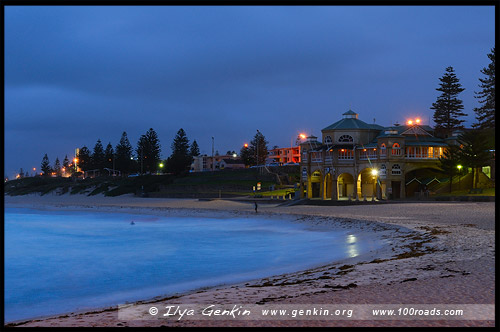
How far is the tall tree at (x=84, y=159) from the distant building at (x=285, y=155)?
54535mm

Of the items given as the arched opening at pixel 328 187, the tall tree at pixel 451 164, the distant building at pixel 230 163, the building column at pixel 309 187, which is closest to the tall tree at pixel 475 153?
the tall tree at pixel 451 164

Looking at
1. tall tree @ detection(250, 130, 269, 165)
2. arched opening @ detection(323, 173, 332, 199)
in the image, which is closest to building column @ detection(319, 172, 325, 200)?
arched opening @ detection(323, 173, 332, 199)

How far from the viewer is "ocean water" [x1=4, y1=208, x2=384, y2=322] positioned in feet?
49.6

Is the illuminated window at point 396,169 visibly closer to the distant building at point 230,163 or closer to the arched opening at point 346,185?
the arched opening at point 346,185

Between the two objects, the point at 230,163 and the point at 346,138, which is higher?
the point at 346,138

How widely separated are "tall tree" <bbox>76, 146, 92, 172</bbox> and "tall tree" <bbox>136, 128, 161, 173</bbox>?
80.0 ft

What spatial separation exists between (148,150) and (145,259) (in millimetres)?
104433

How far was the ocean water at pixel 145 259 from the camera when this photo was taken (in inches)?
596

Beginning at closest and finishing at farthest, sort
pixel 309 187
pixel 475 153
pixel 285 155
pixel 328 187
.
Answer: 1. pixel 475 153
2. pixel 328 187
3. pixel 309 187
4. pixel 285 155

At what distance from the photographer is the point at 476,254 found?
14.3 m

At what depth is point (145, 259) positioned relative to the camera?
22109 mm

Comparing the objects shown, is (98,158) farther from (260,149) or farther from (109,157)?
(260,149)

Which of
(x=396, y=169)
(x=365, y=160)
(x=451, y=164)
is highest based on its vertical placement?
(x=365, y=160)

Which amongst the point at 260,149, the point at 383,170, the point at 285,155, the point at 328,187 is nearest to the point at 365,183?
the point at 328,187
